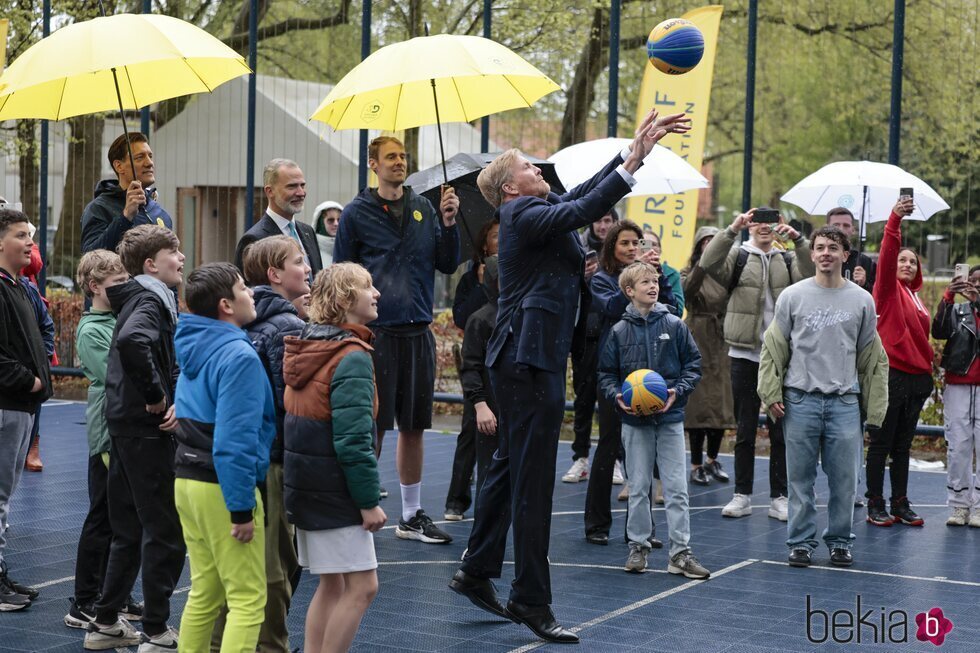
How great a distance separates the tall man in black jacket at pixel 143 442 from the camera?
5516 mm

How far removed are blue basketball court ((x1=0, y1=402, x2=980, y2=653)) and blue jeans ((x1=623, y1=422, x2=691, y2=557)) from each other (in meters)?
0.24

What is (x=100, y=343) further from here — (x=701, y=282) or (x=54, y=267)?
(x=54, y=267)

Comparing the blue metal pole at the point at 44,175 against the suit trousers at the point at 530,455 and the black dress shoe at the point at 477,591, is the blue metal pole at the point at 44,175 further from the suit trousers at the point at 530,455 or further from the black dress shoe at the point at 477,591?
the suit trousers at the point at 530,455

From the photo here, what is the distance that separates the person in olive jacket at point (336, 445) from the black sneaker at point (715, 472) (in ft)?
19.4

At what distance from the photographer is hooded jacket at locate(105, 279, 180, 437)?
547 centimetres

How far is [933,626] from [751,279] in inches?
140

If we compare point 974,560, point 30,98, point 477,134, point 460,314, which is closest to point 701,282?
point 460,314

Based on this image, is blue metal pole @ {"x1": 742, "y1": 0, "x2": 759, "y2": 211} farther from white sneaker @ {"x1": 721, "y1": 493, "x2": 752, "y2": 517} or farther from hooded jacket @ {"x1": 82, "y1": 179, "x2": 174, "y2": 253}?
hooded jacket @ {"x1": 82, "y1": 179, "x2": 174, "y2": 253}

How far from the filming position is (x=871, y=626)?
6.22m

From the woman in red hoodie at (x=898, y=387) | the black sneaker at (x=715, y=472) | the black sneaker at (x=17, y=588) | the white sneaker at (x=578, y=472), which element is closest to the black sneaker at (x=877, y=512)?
the woman in red hoodie at (x=898, y=387)

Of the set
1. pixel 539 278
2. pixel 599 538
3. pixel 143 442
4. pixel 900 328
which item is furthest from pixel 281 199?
pixel 900 328

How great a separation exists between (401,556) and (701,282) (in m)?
3.45

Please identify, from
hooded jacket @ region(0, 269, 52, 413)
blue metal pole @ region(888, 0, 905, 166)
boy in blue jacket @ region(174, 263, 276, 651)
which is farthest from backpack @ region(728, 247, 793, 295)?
boy in blue jacket @ region(174, 263, 276, 651)

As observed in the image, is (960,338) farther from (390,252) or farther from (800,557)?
(390,252)
